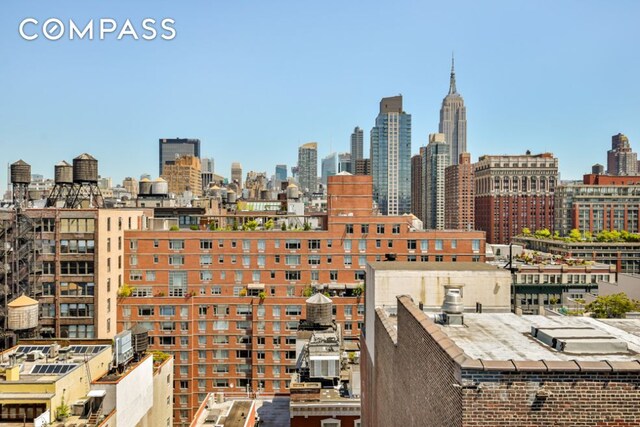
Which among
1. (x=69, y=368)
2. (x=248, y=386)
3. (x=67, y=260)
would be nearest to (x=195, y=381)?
(x=248, y=386)

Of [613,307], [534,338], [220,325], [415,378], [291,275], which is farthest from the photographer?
[291,275]

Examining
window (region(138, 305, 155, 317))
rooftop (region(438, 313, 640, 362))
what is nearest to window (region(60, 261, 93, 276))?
window (region(138, 305, 155, 317))

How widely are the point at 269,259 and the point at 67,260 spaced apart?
24.9m

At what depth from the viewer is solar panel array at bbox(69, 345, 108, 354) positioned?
133 ft

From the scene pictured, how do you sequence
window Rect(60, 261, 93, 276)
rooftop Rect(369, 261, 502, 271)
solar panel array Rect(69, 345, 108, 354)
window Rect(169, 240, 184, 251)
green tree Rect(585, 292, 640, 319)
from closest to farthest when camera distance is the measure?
1. rooftop Rect(369, 261, 502, 271)
2. solar panel array Rect(69, 345, 108, 354)
3. green tree Rect(585, 292, 640, 319)
4. window Rect(60, 261, 93, 276)
5. window Rect(169, 240, 184, 251)

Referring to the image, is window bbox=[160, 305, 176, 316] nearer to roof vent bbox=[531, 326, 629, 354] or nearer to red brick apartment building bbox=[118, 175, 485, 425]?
red brick apartment building bbox=[118, 175, 485, 425]

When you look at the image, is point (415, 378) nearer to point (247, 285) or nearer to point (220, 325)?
point (247, 285)

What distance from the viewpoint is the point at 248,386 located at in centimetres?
7119

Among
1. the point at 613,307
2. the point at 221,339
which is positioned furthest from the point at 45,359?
the point at 613,307

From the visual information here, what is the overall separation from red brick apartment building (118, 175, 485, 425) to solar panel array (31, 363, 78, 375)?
1379 inches

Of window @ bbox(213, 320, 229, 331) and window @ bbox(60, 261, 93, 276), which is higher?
window @ bbox(60, 261, 93, 276)

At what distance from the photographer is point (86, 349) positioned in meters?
41.2

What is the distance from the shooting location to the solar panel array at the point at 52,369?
34812 millimetres

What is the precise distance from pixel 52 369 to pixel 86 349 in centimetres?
595
